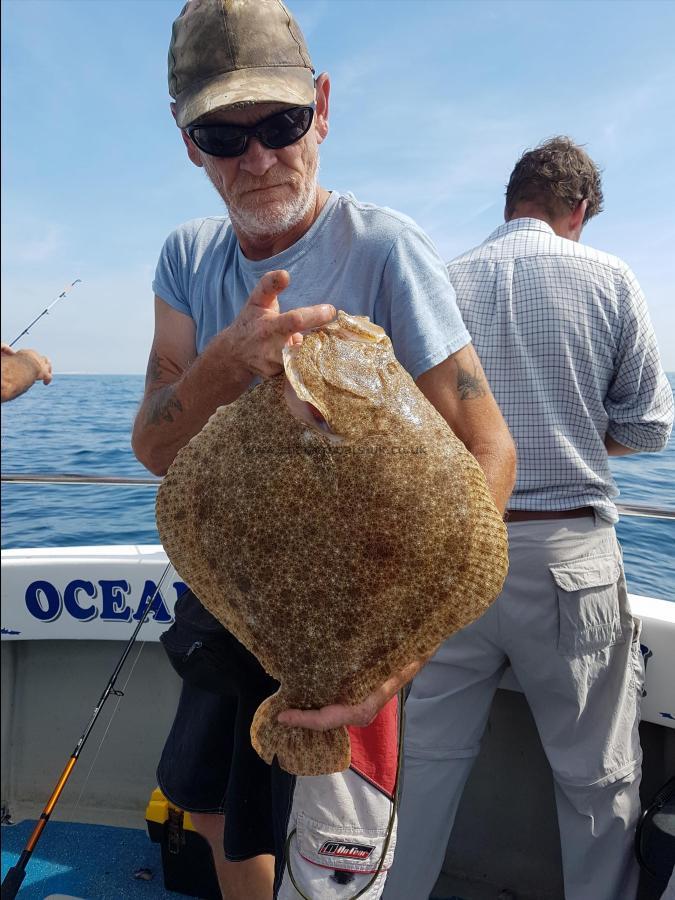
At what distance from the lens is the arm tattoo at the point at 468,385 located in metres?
1.72

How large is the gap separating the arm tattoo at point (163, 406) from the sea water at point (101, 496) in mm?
310

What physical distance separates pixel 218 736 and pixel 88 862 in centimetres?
160

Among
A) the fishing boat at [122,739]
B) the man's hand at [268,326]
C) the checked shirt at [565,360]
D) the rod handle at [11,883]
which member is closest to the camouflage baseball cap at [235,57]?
the man's hand at [268,326]

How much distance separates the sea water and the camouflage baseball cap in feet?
2.93

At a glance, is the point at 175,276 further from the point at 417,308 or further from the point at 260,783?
the point at 260,783

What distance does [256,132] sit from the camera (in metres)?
1.63

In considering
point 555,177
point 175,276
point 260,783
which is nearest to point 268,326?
point 175,276

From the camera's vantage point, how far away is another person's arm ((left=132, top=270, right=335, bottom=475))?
1.26 m

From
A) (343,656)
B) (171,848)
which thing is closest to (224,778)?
(171,848)

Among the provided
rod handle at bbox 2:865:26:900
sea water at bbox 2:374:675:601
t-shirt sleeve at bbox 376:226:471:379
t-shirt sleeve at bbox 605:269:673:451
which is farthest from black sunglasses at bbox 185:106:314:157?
rod handle at bbox 2:865:26:900

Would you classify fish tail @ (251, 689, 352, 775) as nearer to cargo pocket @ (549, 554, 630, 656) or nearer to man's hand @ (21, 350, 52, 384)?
man's hand @ (21, 350, 52, 384)

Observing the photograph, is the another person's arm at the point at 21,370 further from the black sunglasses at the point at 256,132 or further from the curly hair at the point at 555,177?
the curly hair at the point at 555,177

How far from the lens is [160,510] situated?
1.42 meters

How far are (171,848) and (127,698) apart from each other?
781 millimetres
